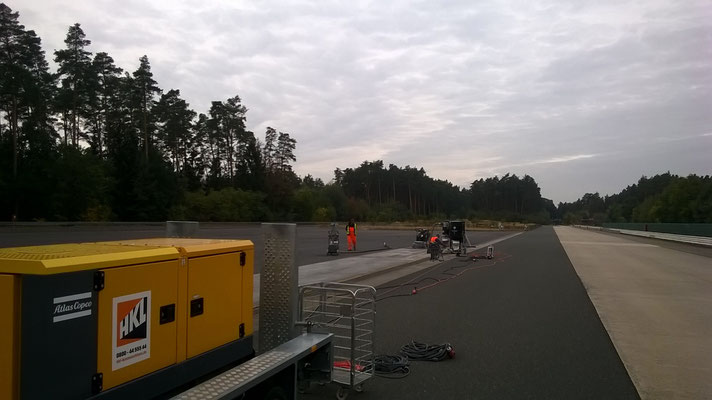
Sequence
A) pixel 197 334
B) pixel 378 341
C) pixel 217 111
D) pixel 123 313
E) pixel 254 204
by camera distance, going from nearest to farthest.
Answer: pixel 123 313 → pixel 197 334 → pixel 378 341 → pixel 254 204 → pixel 217 111

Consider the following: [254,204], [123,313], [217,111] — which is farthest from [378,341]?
[217,111]

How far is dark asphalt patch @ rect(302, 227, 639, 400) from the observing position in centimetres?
563

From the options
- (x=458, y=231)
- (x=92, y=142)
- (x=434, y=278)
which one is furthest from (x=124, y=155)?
(x=434, y=278)

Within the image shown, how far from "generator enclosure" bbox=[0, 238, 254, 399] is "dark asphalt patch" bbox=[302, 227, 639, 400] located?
188 centimetres

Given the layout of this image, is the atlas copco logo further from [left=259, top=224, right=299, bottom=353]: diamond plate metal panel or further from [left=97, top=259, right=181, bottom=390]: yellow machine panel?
[left=259, top=224, right=299, bottom=353]: diamond plate metal panel

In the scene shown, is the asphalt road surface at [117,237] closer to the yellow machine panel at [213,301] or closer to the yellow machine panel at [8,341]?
the yellow machine panel at [213,301]

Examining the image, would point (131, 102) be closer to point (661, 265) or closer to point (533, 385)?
point (661, 265)

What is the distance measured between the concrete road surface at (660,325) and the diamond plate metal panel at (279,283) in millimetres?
3865

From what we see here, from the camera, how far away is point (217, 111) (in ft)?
289

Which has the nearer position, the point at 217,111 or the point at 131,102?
the point at 131,102

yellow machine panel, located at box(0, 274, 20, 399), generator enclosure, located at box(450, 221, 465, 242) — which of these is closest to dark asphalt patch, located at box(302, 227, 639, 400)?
yellow machine panel, located at box(0, 274, 20, 399)

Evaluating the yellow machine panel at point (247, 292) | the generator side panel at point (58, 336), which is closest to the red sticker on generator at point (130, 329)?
the generator side panel at point (58, 336)

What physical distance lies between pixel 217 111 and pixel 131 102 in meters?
23.4

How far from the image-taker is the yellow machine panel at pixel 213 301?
3.79m
